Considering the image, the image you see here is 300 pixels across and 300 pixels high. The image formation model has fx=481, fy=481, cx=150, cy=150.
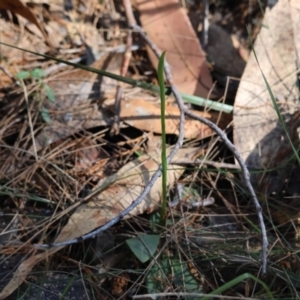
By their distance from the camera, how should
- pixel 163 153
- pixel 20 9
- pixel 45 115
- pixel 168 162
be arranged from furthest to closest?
pixel 20 9, pixel 45 115, pixel 168 162, pixel 163 153

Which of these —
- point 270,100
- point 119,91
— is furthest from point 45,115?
point 270,100

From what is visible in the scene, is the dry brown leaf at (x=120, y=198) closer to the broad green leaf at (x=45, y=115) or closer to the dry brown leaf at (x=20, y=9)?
the broad green leaf at (x=45, y=115)

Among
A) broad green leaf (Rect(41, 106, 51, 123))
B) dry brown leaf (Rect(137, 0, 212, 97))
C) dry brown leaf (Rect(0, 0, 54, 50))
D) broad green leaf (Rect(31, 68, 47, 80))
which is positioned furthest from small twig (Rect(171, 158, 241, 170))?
dry brown leaf (Rect(0, 0, 54, 50))

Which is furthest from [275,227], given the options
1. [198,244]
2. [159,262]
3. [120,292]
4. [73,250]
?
[73,250]

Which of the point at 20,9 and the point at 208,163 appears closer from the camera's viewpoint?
the point at 208,163

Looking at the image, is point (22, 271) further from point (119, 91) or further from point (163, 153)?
point (119, 91)
